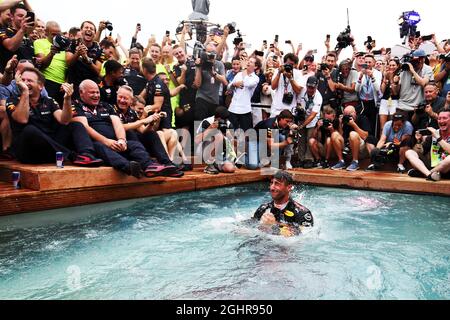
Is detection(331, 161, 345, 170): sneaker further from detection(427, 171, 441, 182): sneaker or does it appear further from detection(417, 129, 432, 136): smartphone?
detection(427, 171, 441, 182): sneaker

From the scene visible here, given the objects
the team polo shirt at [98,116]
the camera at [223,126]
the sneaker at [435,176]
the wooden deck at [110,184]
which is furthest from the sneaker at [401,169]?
the team polo shirt at [98,116]

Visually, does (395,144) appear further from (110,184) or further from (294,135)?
(110,184)

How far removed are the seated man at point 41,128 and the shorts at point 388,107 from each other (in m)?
5.64

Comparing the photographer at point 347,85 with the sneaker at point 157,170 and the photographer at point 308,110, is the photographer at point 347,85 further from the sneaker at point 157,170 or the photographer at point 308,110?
the sneaker at point 157,170

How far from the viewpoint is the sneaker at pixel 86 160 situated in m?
5.75

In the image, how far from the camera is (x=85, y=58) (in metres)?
6.71

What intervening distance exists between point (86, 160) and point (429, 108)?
5770 mm

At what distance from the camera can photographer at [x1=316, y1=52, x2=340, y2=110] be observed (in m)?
8.97

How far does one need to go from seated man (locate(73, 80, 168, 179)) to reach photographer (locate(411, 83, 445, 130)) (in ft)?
15.8

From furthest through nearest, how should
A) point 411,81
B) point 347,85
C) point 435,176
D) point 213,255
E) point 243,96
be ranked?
1. point 347,85
2. point 243,96
3. point 411,81
4. point 435,176
5. point 213,255

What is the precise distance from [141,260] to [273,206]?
1635 mm

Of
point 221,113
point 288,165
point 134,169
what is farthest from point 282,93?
point 134,169

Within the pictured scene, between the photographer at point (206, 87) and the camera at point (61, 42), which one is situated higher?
the camera at point (61, 42)
